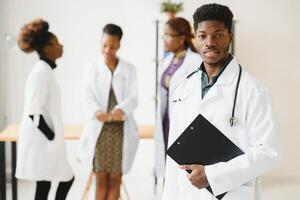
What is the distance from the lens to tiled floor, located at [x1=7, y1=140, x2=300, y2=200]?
371 cm

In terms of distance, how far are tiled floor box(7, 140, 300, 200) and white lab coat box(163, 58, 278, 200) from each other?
7.43 feet

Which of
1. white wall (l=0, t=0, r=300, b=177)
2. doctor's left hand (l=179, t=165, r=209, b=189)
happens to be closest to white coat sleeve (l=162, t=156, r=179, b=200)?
doctor's left hand (l=179, t=165, r=209, b=189)

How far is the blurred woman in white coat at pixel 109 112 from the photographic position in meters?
2.86

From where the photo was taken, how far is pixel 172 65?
2.97 meters

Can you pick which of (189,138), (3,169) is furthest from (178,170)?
(3,169)

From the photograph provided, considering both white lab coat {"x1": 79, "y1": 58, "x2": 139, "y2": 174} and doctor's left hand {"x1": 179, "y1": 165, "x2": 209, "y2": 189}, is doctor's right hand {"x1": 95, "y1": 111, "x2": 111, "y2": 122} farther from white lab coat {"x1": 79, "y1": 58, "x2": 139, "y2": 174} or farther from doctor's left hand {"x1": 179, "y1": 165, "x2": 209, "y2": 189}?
doctor's left hand {"x1": 179, "y1": 165, "x2": 209, "y2": 189}

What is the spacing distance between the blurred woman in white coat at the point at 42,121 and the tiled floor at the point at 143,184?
95cm

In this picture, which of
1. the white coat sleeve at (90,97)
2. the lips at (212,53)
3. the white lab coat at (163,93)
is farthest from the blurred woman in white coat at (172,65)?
the lips at (212,53)

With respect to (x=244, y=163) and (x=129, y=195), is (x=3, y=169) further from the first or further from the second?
(x=244, y=163)

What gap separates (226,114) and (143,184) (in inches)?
110

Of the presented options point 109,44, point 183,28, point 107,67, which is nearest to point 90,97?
point 107,67

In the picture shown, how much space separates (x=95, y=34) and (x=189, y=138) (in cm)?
279

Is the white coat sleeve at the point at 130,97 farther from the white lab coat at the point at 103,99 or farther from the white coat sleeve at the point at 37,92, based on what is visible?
the white coat sleeve at the point at 37,92

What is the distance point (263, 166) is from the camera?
132 centimetres
